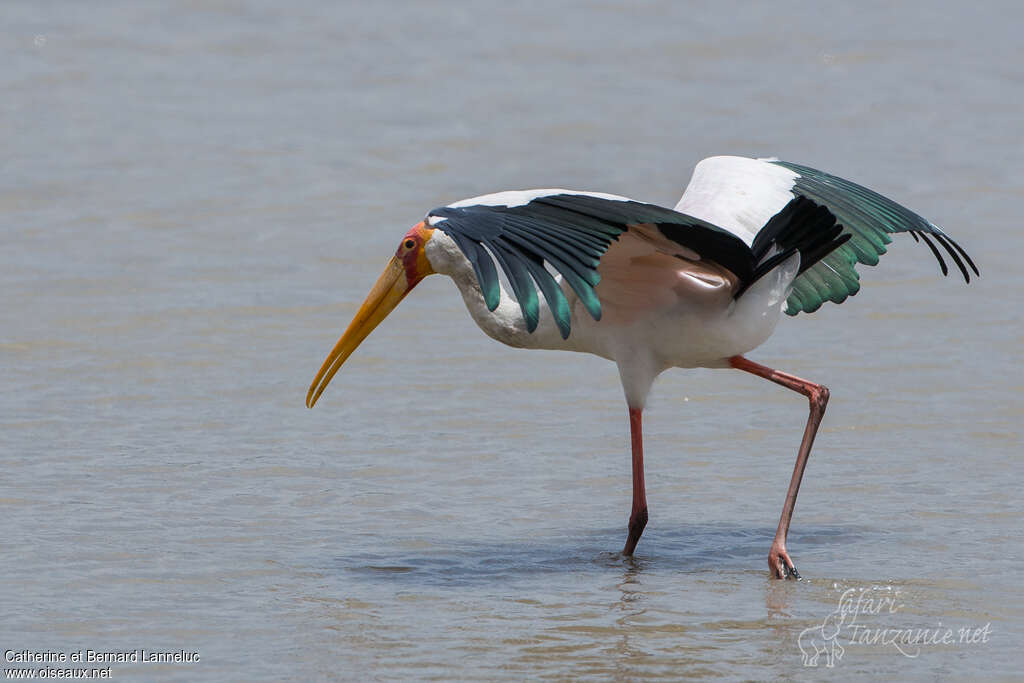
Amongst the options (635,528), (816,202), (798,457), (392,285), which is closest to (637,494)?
(635,528)

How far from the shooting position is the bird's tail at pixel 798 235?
6.67 m

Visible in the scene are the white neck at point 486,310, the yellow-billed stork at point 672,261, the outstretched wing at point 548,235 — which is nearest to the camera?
the outstretched wing at point 548,235

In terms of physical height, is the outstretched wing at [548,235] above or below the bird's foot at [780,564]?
above

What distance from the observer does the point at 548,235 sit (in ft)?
19.8

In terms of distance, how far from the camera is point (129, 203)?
45.1ft

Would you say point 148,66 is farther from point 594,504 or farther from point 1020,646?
point 1020,646

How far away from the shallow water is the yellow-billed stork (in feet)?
1.88

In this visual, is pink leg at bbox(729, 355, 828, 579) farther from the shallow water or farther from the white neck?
the white neck

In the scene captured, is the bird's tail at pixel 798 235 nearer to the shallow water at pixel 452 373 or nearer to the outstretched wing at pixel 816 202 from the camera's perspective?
the outstretched wing at pixel 816 202

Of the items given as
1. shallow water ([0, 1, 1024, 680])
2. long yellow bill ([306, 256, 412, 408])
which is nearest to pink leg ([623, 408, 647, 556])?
shallow water ([0, 1, 1024, 680])

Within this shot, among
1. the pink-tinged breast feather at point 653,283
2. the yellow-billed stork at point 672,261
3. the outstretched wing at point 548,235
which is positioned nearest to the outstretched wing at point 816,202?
the yellow-billed stork at point 672,261

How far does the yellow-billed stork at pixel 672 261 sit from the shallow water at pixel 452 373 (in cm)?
57

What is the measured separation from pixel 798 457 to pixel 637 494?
63 cm

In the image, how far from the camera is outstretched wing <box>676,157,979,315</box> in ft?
24.1
